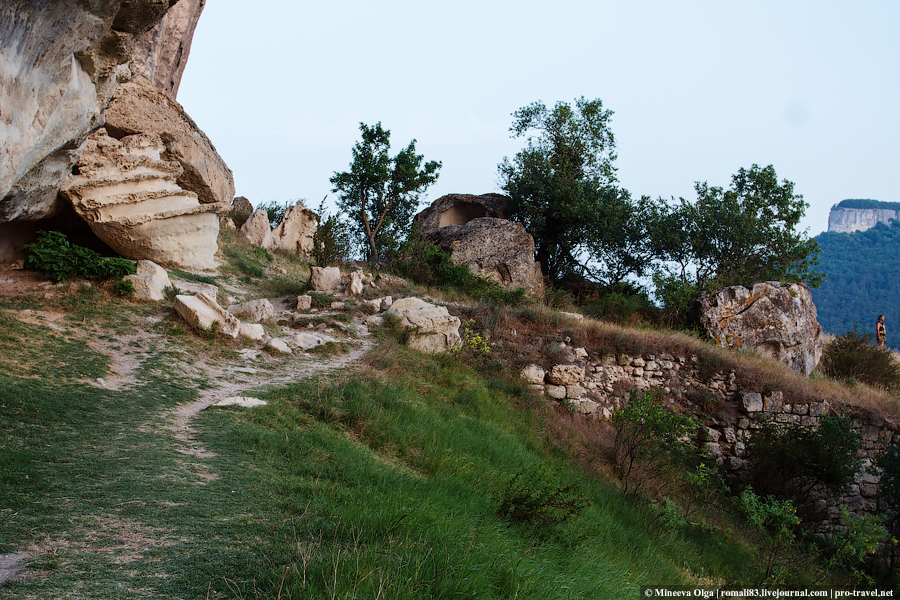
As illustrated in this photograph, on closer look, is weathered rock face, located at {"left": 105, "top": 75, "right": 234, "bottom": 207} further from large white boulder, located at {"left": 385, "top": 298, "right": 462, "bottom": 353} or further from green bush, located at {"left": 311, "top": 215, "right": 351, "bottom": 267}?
large white boulder, located at {"left": 385, "top": 298, "right": 462, "bottom": 353}

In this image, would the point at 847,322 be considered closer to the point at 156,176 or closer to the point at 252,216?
the point at 252,216

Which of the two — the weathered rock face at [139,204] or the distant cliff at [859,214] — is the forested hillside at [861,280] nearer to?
the distant cliff at [859,214]

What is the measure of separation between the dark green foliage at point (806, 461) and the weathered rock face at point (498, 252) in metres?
9.68

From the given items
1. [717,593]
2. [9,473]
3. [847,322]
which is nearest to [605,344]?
[717,593]

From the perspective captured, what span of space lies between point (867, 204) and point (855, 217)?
203cm

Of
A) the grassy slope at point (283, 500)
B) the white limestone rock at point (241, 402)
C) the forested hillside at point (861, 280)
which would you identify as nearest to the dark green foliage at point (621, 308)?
the grassy slope at point (283, 500)

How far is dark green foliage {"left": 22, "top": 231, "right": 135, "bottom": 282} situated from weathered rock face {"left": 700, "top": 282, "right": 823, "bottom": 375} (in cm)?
1364

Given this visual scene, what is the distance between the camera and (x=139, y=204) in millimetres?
10477

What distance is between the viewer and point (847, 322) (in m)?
40.1

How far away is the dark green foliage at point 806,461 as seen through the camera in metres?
9.43

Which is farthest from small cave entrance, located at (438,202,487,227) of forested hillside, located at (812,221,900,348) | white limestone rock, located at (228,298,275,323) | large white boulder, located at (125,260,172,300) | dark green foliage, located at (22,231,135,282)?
forested hillside, located at (812,221,900,348)

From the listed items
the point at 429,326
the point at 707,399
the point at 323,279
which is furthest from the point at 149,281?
the point at 707,399

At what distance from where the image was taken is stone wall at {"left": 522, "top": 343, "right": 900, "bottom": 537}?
11.1 metres

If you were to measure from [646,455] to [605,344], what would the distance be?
13.2 feet
